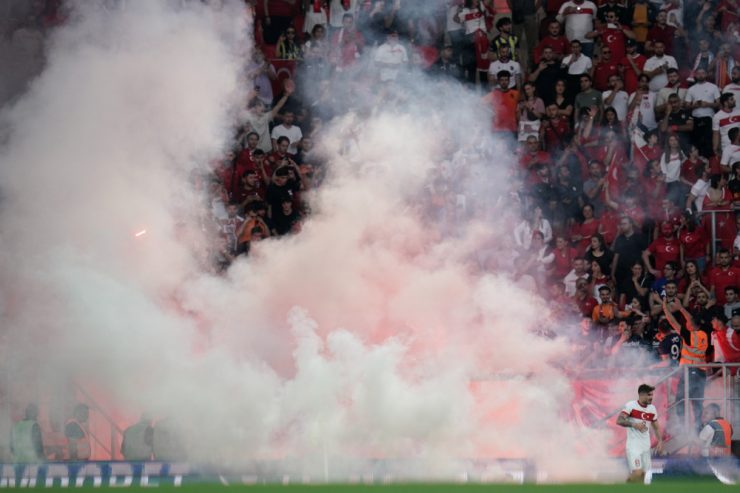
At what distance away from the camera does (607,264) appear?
14859 mm

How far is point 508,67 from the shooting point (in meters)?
16.4

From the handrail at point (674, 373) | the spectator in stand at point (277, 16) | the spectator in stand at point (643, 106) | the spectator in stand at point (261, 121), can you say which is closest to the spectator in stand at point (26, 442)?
the spectator in stand at point (261, 121)

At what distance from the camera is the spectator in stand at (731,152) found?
51.1ft

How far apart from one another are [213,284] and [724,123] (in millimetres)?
6595

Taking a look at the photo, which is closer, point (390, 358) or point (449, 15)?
point (390, 358)

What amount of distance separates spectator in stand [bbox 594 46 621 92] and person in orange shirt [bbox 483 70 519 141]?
1122mm

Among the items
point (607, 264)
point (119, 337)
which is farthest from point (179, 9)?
point (607, 264)

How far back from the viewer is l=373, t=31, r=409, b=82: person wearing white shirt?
1576cm

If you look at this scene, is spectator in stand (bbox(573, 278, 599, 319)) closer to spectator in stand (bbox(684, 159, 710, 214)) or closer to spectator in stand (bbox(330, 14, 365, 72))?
spectator in stand (bbox(684, 159, 710, 214))

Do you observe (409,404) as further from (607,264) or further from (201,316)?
(607,264)

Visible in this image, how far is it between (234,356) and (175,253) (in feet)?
4.47

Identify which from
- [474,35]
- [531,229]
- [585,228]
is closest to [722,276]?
[585,228]

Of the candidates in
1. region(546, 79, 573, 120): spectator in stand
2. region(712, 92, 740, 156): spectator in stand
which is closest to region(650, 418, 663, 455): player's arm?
region(712, 92, 740, 156): spectator in stand

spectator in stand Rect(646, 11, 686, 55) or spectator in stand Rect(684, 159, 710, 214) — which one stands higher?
spectator in stand Rect(646, 11, 686, 55)
